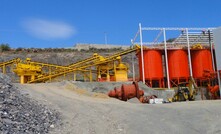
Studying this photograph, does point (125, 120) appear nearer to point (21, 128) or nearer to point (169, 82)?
point (21, 128)

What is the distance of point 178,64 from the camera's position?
39.3m

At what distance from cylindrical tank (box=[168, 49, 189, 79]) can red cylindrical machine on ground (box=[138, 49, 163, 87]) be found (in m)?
1.30

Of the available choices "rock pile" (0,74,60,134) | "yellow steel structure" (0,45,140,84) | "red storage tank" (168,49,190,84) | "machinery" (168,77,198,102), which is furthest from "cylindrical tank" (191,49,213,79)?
"rock pile" (0,74,60,134)

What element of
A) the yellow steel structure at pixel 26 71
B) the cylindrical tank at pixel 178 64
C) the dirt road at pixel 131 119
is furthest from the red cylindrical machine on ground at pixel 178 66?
the dirt road at pixel 131 119

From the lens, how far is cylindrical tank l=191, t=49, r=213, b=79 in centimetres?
3997

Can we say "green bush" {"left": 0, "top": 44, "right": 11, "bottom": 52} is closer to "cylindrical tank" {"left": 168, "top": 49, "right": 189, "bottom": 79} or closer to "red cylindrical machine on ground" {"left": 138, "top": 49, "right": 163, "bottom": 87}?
"red cylindrical machine on ground" {"left": 138, "top": 49, "right": 163, "bottom": 87}

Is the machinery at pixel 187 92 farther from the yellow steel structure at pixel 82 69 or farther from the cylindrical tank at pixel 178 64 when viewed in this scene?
the yellow steel structure at pixel 82 69

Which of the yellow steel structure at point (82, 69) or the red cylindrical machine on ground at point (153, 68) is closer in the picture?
the red cylindrical machine on ground at point (153, 68)

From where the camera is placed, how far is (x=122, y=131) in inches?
534

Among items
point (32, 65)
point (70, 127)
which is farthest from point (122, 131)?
point (32, 65)

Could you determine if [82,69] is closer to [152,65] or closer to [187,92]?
[152,65]

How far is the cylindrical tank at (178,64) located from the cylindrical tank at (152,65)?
1.29 m

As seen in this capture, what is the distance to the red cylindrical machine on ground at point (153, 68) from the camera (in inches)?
1512

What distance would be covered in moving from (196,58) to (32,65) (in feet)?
63.8
